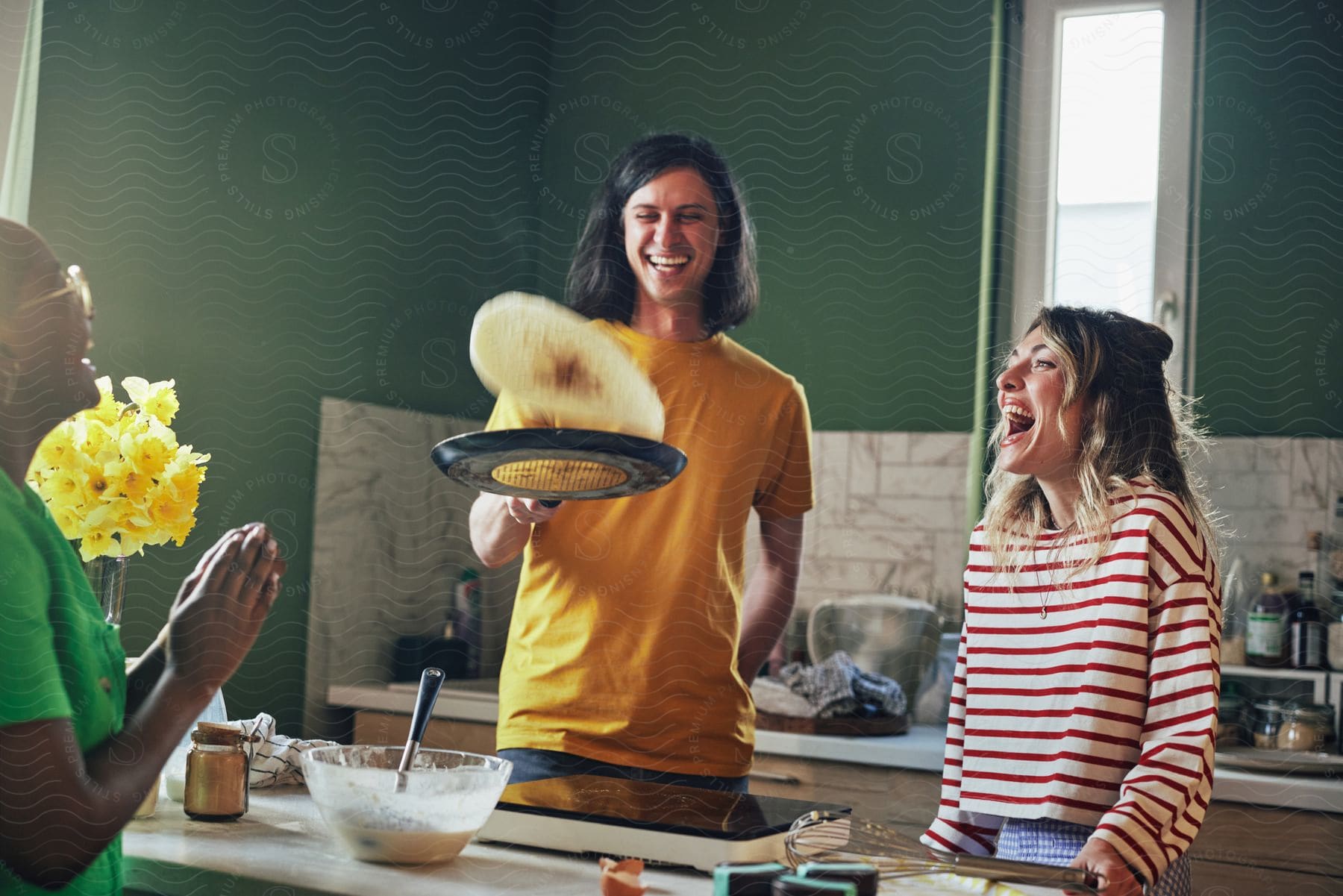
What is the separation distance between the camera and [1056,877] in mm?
436

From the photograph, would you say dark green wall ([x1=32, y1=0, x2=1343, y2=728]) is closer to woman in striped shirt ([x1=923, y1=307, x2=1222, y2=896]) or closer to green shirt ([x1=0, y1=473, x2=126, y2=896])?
green shirt ([x1=0, y1=473, x2=126, y2=896])

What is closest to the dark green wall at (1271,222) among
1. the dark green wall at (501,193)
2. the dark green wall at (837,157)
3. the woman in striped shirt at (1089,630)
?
the dark green wall at (501,193)

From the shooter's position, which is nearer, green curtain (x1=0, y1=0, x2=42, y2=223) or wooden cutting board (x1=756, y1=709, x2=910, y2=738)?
green curtain (x1=0, y1=0, x2=42, y2=223)

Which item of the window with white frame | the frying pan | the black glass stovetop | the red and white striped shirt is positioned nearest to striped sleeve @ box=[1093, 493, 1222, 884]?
the red and white striped shirt

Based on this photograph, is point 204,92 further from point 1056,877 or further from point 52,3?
point 1056,877

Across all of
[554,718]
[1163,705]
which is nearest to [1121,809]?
[1163,705]

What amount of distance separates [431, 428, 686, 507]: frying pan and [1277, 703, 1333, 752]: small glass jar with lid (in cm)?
84

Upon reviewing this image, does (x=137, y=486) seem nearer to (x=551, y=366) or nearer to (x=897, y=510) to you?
(x=551, y=366)

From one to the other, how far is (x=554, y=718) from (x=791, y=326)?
89cm

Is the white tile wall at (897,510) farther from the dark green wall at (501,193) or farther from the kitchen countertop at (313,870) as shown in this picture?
the kitchen countertop at (313,870)

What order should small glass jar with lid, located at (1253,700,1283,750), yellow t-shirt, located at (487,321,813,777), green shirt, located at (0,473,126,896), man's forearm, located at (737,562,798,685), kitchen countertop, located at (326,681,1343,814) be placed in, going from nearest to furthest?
green shirt, located at (0,473,126,896) → yellow t-shirt, located at (487,321,813,777) → man's forearm, located at (737,562,798,685) → kitchen countertop, located at (326,681,1343,814) → small glass jar with lid, located at (1253,700,1283,750)

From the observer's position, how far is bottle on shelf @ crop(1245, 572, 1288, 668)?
122 cm

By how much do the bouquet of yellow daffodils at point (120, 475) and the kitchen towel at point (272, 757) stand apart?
127 millimetres

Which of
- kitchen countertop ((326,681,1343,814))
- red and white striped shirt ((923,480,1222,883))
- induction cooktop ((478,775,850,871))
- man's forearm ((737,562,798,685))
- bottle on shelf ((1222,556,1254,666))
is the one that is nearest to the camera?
induction cooktop ((478,775,850,871))
